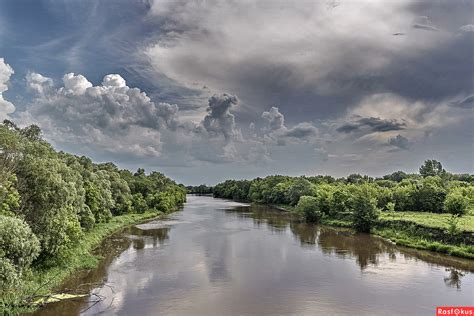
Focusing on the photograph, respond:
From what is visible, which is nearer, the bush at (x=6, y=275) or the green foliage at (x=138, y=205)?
the bush at (x=6, y=275)

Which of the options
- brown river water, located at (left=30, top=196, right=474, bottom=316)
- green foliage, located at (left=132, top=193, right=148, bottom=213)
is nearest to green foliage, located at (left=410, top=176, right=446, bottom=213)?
brown river water, located at (left=30, top=196, right=474, bottom=316)

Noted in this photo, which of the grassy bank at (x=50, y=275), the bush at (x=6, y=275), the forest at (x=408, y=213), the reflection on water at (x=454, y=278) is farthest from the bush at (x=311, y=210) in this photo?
the bush at (x=6, y=275)

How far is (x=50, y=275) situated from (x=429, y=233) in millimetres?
38111

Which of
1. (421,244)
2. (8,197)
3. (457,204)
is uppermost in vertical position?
(8,197)

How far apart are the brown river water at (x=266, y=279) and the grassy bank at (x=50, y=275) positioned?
847 millimetres

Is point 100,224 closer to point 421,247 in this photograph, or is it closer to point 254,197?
point 421,247

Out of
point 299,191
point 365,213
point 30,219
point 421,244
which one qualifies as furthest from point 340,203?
point 30,219

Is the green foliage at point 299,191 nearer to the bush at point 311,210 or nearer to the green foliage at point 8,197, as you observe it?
the bush at point 311,210

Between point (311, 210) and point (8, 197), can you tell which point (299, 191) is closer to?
point (311, 210)

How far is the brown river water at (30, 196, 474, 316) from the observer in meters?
23.5

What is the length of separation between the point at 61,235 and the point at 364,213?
3943cm

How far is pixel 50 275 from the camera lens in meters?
26.7

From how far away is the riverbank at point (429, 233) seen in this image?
3828 cm

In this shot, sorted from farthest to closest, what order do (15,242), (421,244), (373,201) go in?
(373,201)
(421,244)
(15,242)
